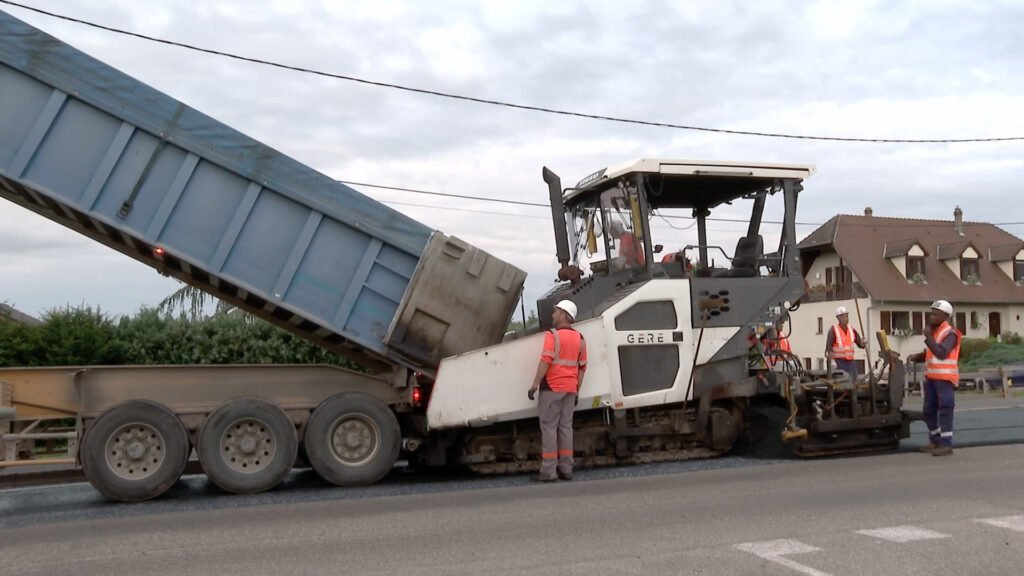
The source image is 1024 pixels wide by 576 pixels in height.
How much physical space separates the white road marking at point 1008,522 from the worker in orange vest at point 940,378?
3162mm

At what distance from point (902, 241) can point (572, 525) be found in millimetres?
37572

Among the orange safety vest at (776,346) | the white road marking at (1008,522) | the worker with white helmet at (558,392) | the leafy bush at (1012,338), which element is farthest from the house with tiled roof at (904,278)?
the white road marking at (1008,522)

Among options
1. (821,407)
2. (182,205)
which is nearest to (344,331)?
(182,205)

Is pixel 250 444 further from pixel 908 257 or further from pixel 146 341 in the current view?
pixel 908 257

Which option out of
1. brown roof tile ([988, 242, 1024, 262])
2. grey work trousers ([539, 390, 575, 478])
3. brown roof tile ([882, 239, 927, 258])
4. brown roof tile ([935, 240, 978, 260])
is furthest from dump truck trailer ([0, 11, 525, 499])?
brown roof tile ([988, 242, 1024, 262])

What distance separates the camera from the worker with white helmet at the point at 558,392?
26.6 ft

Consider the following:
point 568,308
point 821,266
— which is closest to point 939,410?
point 568,308

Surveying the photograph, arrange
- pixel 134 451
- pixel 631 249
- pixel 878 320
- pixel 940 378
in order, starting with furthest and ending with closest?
1. pixel 878 320
2. pixel 940 378
3. pixel 631 249
4. pixel 134 451

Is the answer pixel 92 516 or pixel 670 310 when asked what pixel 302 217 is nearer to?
pixel 92 516

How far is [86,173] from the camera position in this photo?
7539 mm

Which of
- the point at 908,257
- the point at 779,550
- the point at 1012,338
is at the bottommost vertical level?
the point at 779,550

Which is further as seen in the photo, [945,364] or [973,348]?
[973,348]

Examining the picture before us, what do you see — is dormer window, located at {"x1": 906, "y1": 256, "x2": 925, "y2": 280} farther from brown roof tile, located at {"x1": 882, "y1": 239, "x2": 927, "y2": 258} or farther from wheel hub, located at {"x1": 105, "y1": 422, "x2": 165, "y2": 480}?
wheel hub, located at {"x1": 105, "y1": 422, "x2": 165, "y2": 480}

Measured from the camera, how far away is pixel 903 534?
5.75m
